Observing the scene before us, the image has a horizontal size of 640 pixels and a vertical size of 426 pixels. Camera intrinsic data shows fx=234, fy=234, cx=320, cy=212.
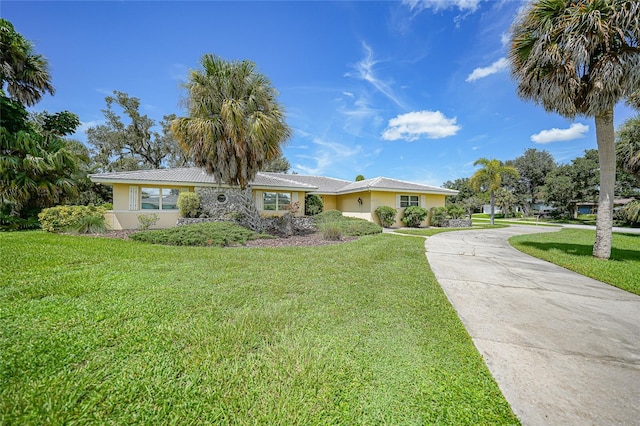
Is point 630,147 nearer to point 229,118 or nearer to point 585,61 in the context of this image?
point 585,61

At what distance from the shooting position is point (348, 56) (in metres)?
12.8

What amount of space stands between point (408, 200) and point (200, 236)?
15.6 meters

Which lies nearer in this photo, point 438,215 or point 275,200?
point 275,200

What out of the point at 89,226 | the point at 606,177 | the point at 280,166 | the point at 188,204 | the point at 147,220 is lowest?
the point at 89,226

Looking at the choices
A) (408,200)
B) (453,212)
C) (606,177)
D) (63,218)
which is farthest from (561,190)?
(63,218)

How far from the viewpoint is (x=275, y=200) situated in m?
16.7

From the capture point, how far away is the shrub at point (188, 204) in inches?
521

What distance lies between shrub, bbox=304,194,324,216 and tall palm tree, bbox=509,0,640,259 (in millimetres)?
13233

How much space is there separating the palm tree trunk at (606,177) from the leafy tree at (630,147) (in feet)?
37.2

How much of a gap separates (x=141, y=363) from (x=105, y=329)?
3.17 feet

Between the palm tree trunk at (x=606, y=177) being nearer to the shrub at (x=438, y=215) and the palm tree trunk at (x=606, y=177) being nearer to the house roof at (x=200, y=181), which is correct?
the house roof at (x=200, y=181)

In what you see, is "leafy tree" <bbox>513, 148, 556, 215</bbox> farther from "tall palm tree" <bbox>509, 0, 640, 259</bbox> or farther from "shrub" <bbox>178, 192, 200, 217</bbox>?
"shrub" <bbox>178, 192, 200, 217</bbox>

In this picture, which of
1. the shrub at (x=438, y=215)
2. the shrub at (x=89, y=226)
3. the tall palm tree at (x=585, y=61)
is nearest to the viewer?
the tall palm tree at (x=585, y=61)

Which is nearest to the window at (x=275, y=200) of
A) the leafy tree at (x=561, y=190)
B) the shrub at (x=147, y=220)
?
the shrub at (x=147, y=220)
